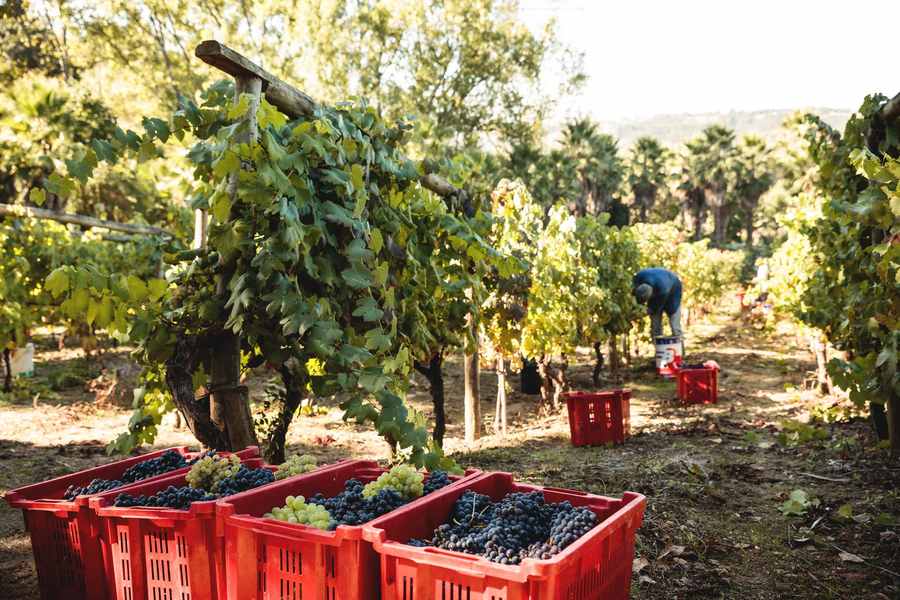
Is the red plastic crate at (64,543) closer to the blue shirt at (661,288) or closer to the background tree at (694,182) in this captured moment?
the blue shirt at (661,288)

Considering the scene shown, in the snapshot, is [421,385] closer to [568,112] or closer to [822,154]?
[822,154]

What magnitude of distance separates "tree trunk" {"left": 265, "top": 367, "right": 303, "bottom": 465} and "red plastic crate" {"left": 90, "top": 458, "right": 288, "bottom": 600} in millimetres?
1100

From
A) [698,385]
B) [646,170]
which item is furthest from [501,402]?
[646,170]

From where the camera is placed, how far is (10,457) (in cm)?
625

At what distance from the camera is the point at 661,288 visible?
9.97 meters

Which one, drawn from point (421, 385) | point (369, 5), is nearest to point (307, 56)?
point (369, 5)

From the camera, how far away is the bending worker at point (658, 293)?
32.3ft

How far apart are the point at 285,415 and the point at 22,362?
1005 cm

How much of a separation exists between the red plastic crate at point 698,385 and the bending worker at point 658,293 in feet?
4.46

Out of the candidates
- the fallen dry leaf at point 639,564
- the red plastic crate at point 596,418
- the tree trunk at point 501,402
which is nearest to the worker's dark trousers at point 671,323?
the tree trunk at point 501,402

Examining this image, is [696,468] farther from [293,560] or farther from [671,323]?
[671,323]

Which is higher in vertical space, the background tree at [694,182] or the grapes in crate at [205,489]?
the background tree at [694,182]

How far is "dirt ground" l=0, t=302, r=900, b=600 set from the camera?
10.6ft

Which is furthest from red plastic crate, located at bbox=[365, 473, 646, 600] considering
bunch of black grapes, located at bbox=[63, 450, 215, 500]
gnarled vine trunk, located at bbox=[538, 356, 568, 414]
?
gnarled vine trunk, located at bbox=[538, 356, 568, 414]
